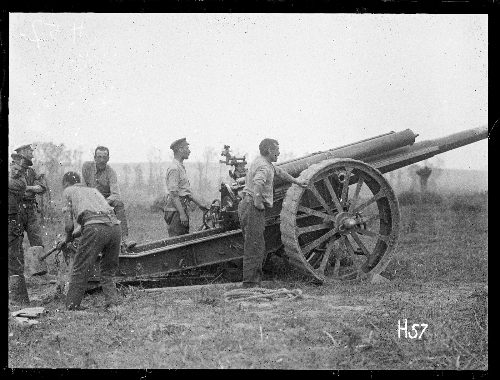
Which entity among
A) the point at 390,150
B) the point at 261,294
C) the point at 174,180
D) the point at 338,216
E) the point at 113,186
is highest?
the point at 390,150

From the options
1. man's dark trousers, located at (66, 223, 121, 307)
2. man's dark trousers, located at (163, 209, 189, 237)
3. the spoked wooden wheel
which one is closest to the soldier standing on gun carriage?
man's dark trousers, located at (66, 223, 121, 307)

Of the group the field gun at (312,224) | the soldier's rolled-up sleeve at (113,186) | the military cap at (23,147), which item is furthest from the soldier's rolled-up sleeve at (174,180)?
the military cap at (23,147)

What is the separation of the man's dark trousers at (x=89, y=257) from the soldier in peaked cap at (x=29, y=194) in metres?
1.44

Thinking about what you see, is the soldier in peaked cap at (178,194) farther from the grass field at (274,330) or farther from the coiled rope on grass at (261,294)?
the coiled rope on grass at (261,294)

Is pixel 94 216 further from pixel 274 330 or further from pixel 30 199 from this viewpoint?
pixel 274 330

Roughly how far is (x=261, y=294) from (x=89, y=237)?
210 cm

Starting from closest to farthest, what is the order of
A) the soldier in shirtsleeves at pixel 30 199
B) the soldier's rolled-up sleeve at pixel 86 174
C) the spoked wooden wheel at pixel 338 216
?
1. the soldier's rolled-up sleeve at pixel 86 174
2. the spoked wooden wheel at pixel 338 216
3. the soldier in shirtsleeves at pixel 30 199

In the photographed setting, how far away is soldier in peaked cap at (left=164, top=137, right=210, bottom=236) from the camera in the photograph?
837 centimetres

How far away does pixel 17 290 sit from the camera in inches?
269

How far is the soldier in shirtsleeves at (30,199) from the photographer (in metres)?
7.76

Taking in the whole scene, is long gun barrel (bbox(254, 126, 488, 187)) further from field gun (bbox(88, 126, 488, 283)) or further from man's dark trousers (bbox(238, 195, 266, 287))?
man's dark trousers (bbox(238, 195, 266, 287))

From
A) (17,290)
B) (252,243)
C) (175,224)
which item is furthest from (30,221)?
(252,243)
